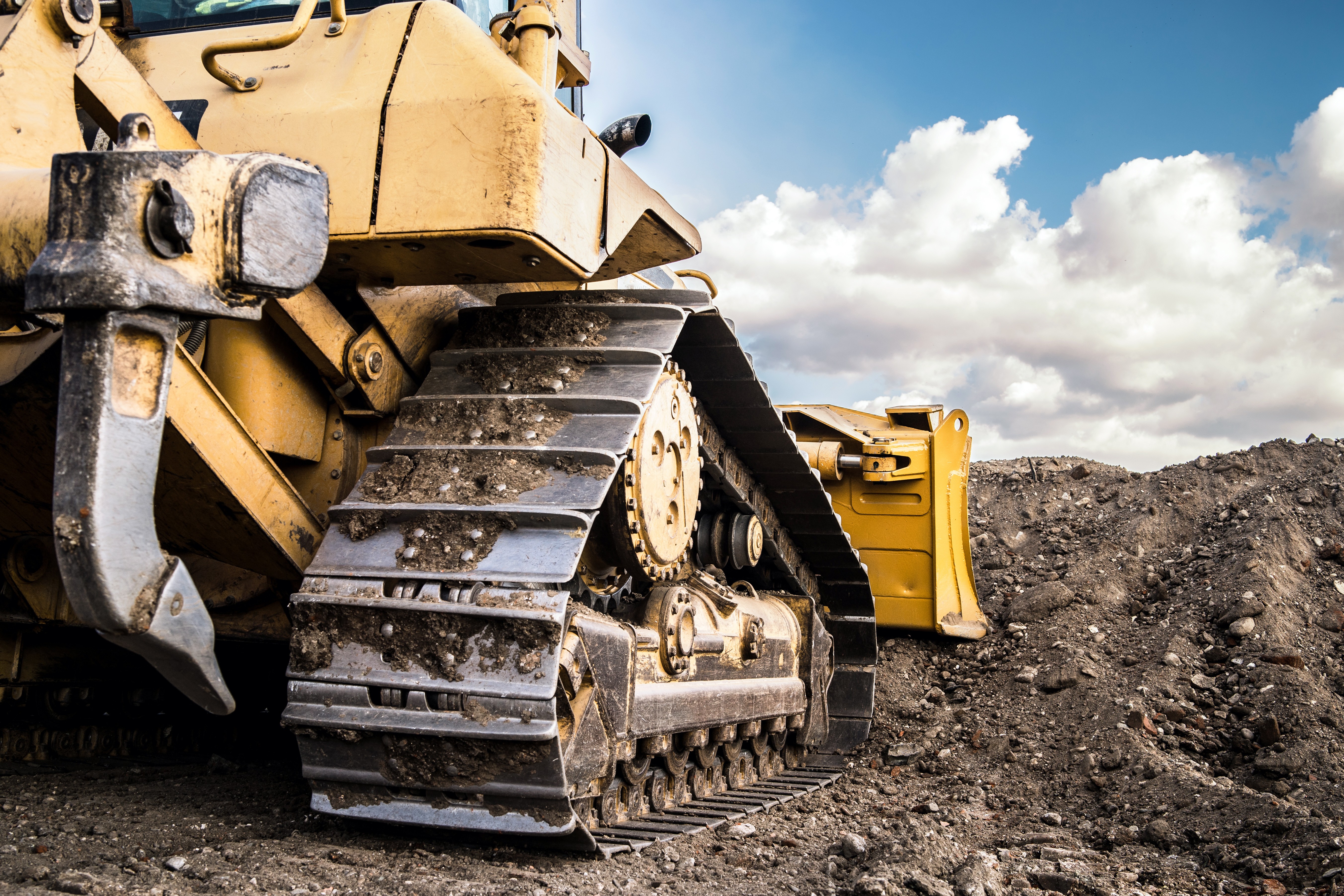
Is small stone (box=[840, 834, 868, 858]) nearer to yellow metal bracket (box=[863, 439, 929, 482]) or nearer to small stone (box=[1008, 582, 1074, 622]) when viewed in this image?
yellow metal bracket (box=[863, 439, 929, 482])

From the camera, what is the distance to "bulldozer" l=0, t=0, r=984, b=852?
5.92ft

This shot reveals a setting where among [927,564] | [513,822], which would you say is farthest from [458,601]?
[927,564]

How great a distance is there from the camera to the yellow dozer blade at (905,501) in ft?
19.8

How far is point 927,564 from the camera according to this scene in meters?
6.13

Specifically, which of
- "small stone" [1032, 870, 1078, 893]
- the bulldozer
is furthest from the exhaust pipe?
"small stone" [1032, 870, 1078, 893]

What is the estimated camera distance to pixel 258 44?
Result: 2.74 meters

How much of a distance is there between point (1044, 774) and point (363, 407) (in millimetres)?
3468

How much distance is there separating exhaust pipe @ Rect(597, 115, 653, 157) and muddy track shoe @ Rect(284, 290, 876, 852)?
1.71ft

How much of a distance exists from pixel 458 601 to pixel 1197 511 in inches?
289

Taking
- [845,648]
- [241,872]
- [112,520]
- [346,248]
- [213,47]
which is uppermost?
[213,47]

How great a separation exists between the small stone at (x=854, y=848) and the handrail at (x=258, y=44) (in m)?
2.60

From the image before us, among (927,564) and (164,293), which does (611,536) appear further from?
(927,564)

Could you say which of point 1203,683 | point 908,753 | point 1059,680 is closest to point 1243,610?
point 1203,683

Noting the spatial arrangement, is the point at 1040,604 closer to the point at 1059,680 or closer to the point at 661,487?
the point at 1059,680
